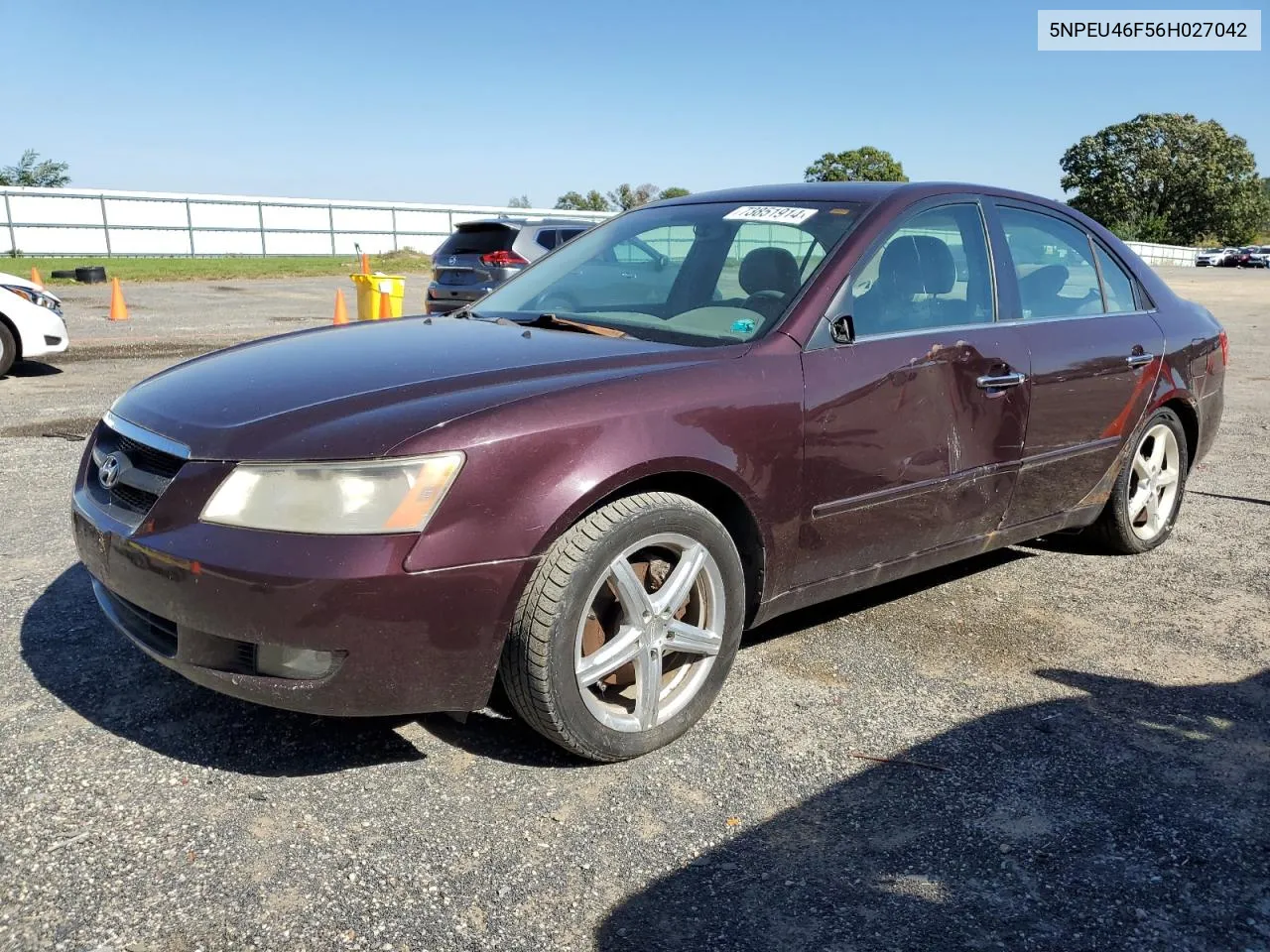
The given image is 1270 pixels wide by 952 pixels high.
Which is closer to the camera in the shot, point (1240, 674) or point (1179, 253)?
point (1240, 674)

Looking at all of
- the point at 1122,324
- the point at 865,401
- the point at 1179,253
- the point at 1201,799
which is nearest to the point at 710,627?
the point at 865,401

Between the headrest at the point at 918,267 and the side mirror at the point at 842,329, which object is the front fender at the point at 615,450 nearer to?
the side mirror at the point at 842,329

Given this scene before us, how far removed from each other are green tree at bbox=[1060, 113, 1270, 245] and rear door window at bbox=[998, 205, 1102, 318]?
286 ft

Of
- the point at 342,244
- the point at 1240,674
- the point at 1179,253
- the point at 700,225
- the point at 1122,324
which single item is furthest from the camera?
the point at 1179,253

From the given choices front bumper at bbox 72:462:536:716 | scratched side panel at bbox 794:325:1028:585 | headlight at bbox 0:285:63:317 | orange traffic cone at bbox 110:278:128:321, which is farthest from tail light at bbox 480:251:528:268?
front bumper at bbox 72:462:536:716

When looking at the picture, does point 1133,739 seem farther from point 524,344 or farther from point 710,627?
point 524,344

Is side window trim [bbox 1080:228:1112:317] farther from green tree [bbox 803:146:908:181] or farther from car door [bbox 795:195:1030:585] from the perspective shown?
green tree [bbox 803:146:908:181]

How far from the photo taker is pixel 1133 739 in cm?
315

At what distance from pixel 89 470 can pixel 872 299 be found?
2485 mm

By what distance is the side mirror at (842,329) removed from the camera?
3.34 meters

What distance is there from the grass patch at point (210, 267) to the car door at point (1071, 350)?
79.7 feet

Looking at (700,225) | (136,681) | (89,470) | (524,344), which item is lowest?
(136,681)

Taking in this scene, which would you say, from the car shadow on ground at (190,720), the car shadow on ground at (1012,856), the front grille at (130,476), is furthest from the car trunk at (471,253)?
the car shadow on ground at (1012,856)

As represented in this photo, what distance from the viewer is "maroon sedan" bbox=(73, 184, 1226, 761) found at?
251 cm
